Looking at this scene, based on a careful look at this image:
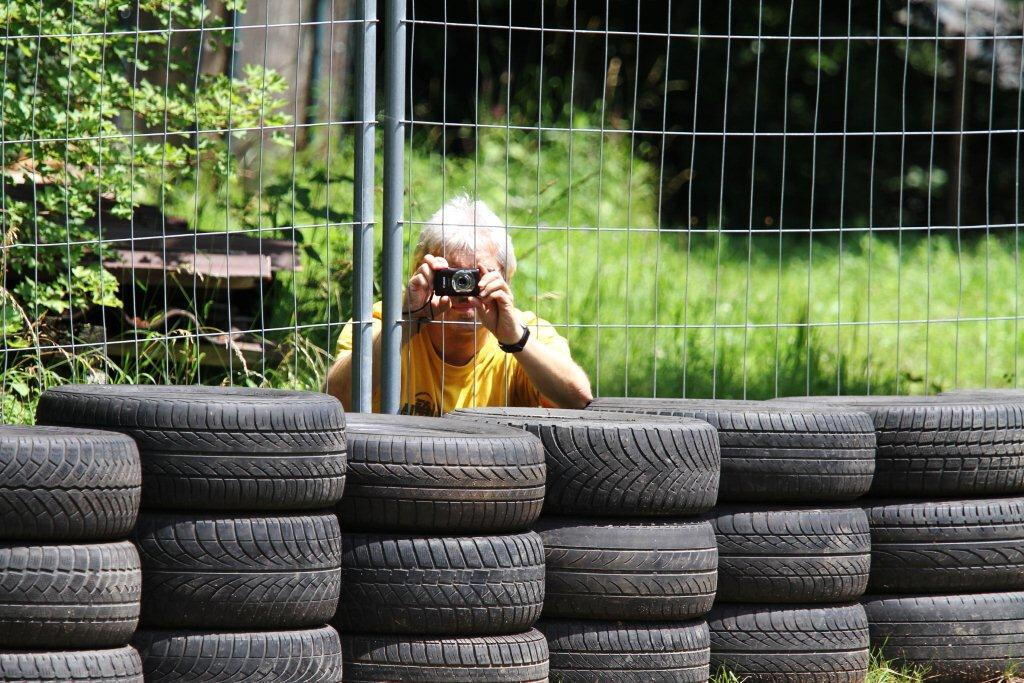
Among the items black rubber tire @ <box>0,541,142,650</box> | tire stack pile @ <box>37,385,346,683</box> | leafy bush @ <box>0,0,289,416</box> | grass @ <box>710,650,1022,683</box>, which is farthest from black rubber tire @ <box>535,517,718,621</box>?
leafy bush @ <box>0,0,289,416</box>

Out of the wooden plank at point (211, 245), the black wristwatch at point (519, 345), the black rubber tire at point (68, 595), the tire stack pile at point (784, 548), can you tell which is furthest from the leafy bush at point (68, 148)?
the tire stack pile at point (784, 548)

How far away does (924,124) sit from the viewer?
1592cm

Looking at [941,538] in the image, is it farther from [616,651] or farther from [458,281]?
[458,281]

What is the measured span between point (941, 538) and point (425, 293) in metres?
1.92

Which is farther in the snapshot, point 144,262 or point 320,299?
point 320,299

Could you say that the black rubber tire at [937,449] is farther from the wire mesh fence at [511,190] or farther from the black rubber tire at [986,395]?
the wire mesh fence at [511,190]

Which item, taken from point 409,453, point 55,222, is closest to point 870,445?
point 409,453

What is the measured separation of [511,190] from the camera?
36.9 feet

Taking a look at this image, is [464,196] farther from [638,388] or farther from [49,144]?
[638,388]

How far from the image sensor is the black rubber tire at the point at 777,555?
410cm

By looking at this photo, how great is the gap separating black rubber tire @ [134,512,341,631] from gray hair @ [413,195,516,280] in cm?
171

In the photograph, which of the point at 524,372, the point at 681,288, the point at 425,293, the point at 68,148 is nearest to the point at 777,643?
the point at 524,372

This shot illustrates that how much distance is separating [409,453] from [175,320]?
152 inches

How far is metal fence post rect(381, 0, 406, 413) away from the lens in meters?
4.67
